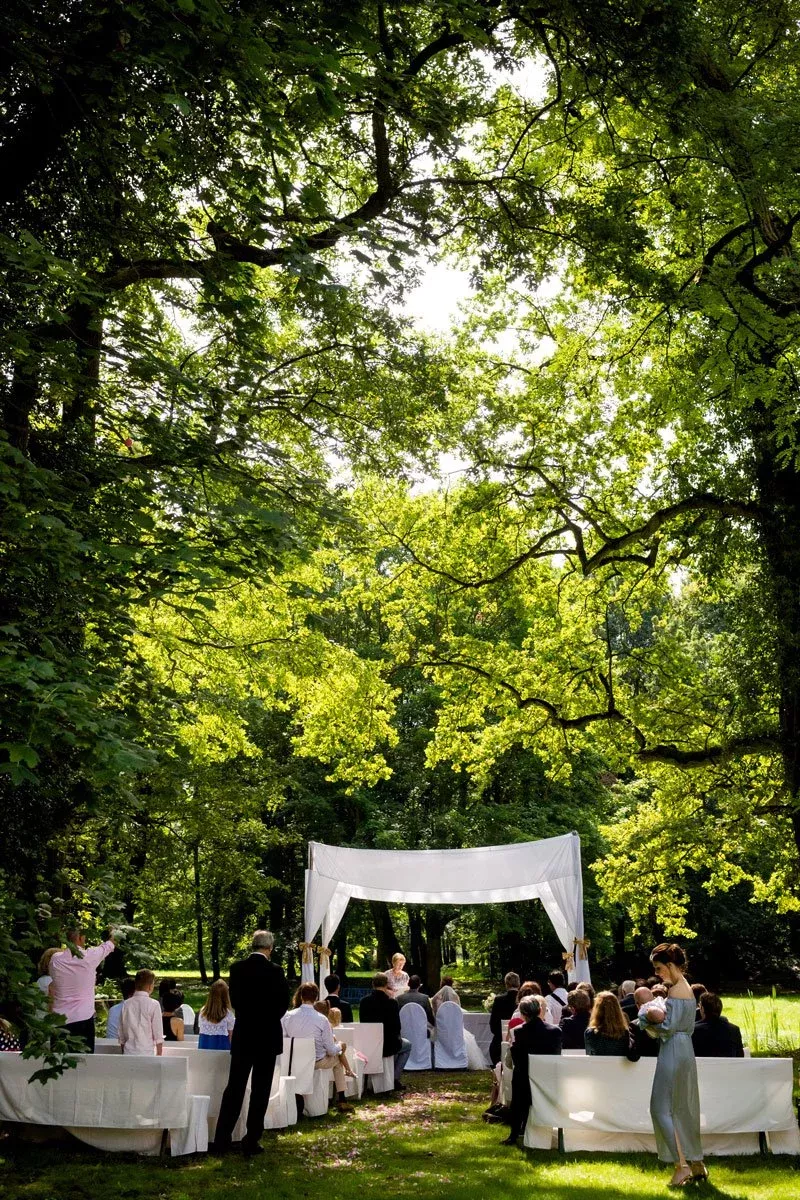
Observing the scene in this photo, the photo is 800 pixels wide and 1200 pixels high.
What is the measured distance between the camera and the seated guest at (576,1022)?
11055mm

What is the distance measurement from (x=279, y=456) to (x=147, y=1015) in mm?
5133

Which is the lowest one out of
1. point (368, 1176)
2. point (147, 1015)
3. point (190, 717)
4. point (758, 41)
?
point (368, 1176)

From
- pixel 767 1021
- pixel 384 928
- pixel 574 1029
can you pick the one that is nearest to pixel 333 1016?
pixel 574 1029

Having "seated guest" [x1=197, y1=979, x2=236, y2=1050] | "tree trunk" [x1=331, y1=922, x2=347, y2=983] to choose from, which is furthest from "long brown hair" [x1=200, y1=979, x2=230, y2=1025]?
"tree trunk" [x1=331, y1=922, x2=347, y2=983]

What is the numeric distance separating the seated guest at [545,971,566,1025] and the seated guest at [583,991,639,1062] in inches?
91.2

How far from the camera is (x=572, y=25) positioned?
7969 millimetres

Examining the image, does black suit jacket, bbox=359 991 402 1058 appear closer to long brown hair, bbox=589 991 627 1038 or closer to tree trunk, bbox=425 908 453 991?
long brown hair, bbox=589 991 627 1038

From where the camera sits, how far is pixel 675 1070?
8.00 meters

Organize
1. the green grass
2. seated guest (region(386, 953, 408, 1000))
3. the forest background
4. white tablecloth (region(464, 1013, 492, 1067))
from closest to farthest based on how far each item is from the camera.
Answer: the forest background, the green grass, seated guest (region(386, 953, 408, 1000)), white tablecloth (region(464, 1013, 492, 1067))

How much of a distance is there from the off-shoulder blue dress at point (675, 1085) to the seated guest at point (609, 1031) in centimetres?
109

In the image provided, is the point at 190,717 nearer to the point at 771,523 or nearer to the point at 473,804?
the point at 771,523

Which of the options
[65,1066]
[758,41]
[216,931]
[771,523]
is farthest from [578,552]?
[216,931]

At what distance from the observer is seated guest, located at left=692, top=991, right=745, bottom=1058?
30.6ft

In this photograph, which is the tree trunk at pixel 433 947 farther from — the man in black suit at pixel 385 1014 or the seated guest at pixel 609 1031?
the seated guest at pixel 609 1031
